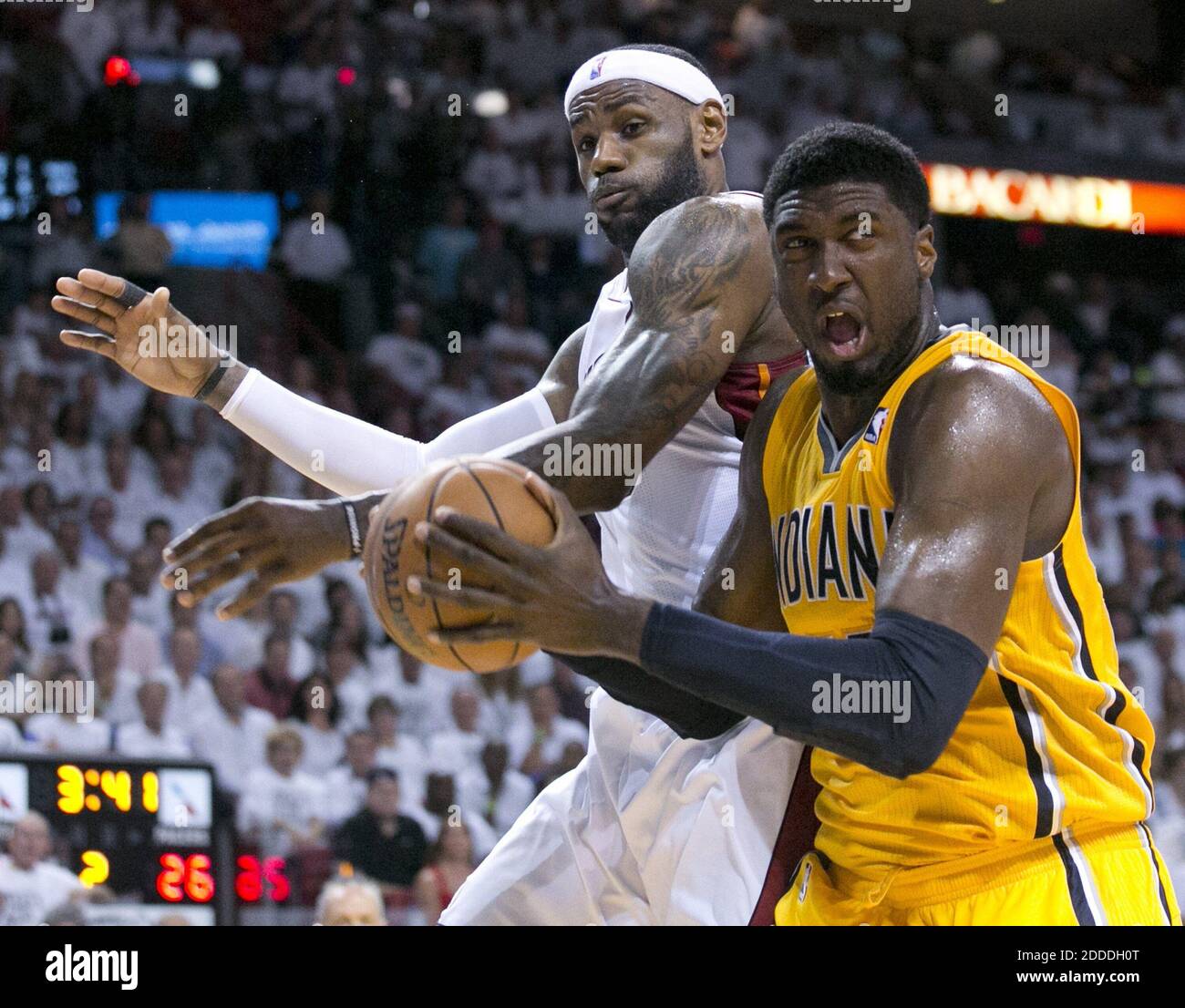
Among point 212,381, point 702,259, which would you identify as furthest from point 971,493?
point 212,381

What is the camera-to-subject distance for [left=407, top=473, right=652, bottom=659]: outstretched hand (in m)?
2.23

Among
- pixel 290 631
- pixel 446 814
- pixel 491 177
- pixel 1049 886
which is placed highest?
pixel 491 177

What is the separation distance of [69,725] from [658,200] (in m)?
4.54

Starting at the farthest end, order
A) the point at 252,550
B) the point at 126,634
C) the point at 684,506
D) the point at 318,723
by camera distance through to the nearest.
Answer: the point at 126,634
the point at 318,723
the point at 684,506
the point at 252,550

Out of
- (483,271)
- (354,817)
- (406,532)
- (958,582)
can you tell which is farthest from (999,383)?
(483,271)

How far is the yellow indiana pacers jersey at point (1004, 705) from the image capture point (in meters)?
2.59

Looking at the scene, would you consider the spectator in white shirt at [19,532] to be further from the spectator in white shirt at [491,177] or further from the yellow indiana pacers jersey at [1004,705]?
the yellow indiana pacers jersey at [1004,705]

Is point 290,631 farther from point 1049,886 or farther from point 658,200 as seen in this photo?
point 1049,886

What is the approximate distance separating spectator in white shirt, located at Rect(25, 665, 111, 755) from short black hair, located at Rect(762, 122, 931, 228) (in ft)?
16.7

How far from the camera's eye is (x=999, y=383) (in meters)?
2.51

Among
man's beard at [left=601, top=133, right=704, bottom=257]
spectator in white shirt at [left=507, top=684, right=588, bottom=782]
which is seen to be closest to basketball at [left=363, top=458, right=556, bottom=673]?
man's beard at [left=601, top=133, right=704, bottom=257]

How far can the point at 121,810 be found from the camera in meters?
5.29

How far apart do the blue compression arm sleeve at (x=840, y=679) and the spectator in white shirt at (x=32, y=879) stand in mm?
3693
